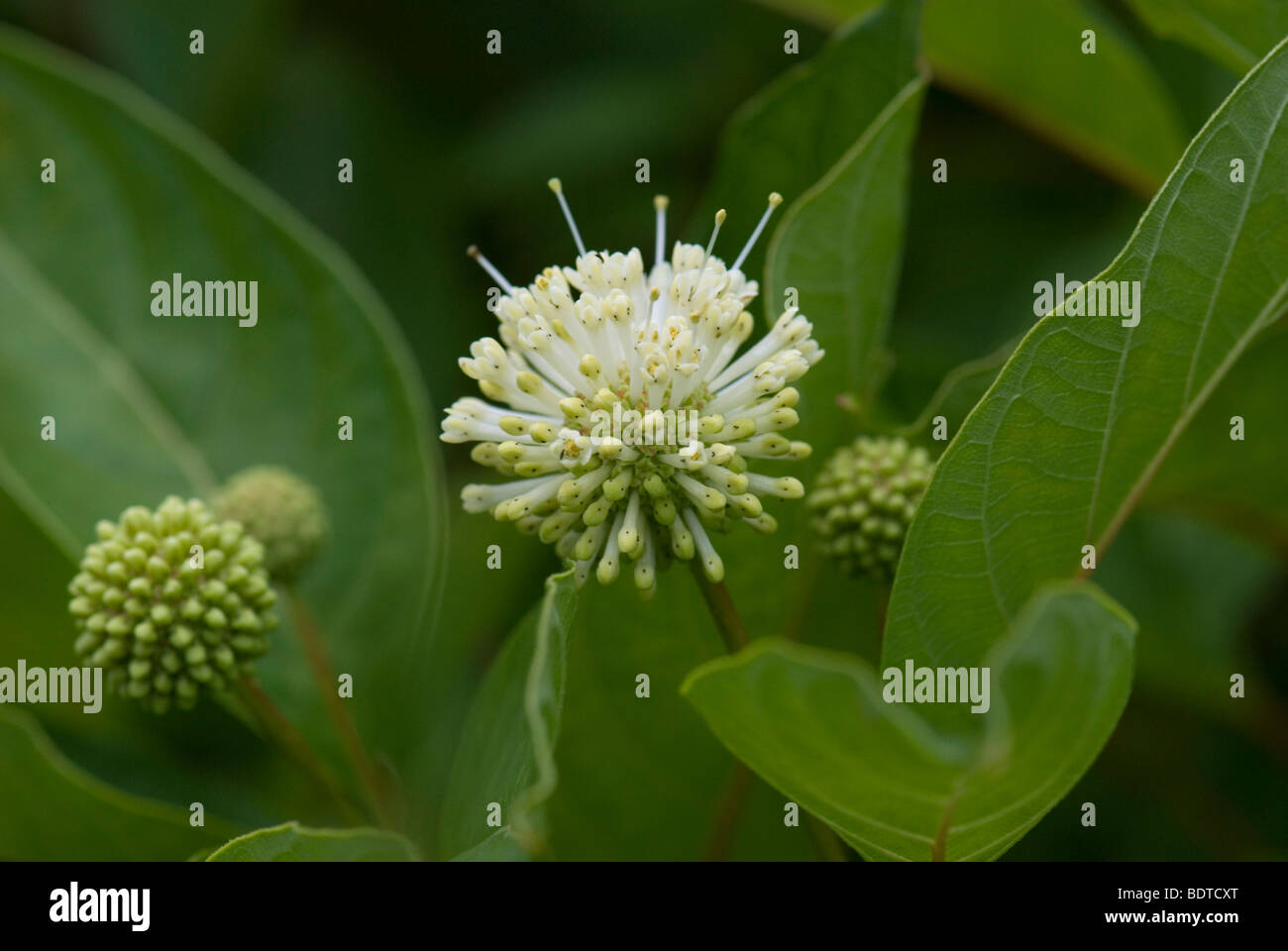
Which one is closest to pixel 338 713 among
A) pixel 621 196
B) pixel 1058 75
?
pixel 621 196

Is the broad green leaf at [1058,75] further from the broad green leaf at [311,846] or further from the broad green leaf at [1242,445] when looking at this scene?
the broad green leaf at [311,846]

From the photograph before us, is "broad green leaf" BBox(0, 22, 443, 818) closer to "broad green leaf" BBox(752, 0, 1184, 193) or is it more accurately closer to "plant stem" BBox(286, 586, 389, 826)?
"plant stem" BBox(286, 586, 389, 826)

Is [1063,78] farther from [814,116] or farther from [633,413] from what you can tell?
[633,413]

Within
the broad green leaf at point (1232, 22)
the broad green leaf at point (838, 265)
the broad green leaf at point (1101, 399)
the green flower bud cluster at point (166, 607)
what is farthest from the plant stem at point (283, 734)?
the broad green leaf at point (1232, 22)
